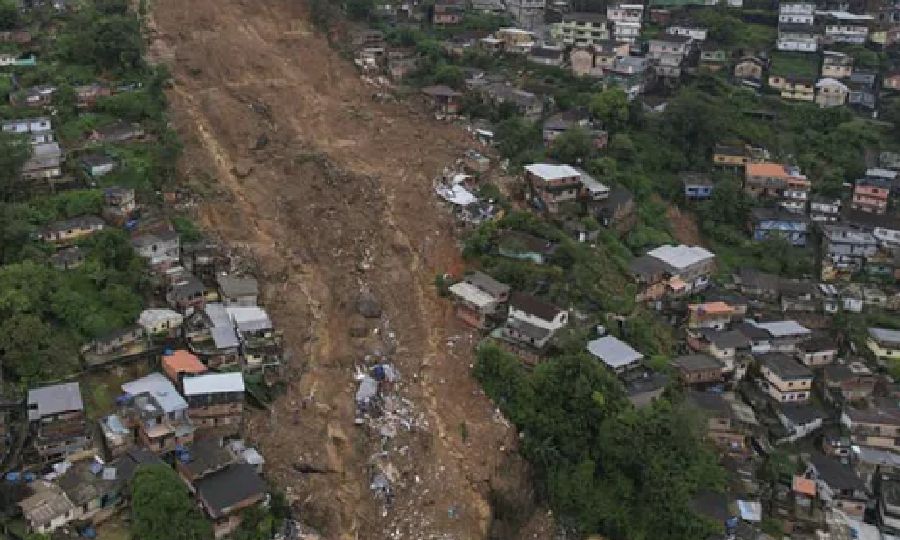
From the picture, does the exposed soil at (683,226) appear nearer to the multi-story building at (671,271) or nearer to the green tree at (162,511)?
the multi-story building at (671,271)

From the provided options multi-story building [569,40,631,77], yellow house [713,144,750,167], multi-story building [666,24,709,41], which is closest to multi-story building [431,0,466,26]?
multi-story building [569,40,631,77]

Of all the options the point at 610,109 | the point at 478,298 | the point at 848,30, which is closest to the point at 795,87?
the point at 848,30

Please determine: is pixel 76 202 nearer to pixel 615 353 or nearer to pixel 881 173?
pixel 615 353

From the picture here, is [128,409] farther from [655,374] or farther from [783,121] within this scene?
[783,121]

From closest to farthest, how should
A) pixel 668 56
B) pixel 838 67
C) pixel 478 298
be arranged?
pixel 478 298 < pixel 668 56 < pixel 838 67

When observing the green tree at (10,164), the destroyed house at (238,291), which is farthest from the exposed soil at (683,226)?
the green tree at (10,164)

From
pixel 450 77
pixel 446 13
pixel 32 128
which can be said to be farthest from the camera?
pixel 446 13
